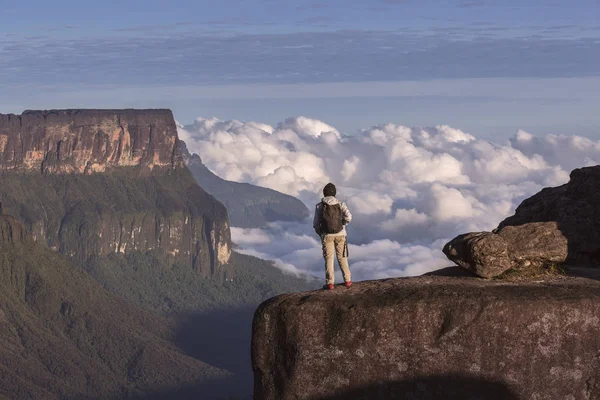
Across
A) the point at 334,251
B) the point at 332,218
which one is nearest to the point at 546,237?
the point at 334,251

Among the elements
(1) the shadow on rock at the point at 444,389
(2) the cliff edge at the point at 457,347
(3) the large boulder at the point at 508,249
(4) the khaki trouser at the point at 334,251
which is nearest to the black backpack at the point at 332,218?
(4) the khaki trouser at the point at 334,251

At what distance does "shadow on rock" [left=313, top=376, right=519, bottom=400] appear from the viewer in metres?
33.9

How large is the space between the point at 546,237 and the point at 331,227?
687 centimetres

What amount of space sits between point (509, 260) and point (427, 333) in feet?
14.9

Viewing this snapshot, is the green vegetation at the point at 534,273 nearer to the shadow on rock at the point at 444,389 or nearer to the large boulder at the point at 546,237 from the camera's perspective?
the large boulder at the point at 546,237

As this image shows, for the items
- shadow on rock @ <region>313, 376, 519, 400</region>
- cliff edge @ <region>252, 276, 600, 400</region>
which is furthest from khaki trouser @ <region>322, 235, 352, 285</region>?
shadow on rock @ <region>313, 376, 519, 400</region>

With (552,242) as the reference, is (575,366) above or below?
below

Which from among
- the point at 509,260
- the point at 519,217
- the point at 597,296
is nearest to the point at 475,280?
the point at 509,260

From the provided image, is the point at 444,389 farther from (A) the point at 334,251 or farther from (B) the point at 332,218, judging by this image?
(B) the point at 332,218

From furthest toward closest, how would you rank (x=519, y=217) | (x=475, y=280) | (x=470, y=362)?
(x=519, y=217), (x=475, y=280), (x=470, y=362)

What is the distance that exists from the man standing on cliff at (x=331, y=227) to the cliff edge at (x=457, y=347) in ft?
8.28

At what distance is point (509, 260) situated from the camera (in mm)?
37250

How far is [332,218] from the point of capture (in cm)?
3700

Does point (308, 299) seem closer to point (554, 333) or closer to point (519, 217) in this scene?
point (554, 333)
